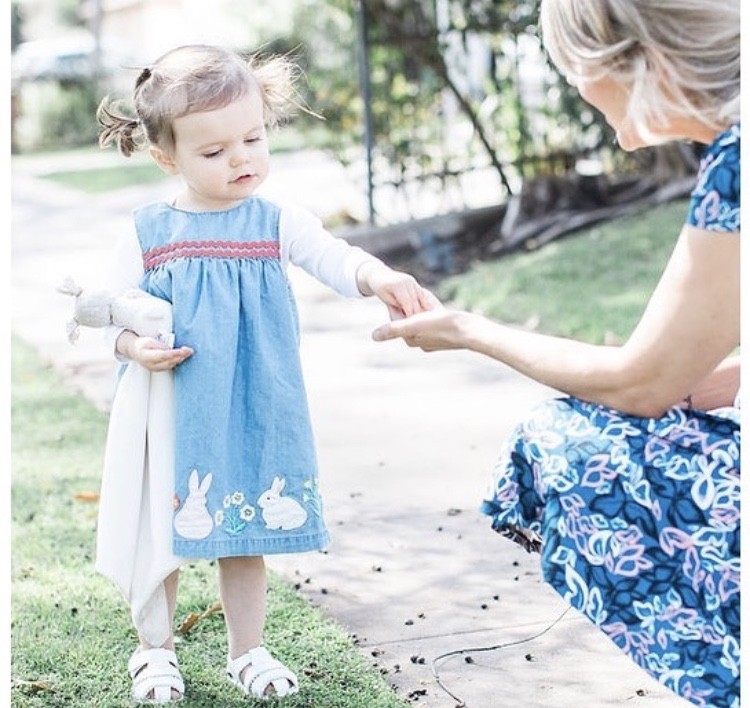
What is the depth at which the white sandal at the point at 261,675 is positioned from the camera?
3.16 meters

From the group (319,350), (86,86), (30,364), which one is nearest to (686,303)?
(319,350)

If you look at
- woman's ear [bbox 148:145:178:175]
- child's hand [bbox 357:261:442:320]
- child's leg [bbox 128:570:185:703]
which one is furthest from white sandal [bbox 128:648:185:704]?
woman's ear [bbox 148:145:178:175]

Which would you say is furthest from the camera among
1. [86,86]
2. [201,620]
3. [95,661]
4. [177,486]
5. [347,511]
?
[86,86]

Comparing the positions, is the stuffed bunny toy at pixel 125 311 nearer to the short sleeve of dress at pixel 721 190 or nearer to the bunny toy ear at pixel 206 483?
the bunny toy ear at pixel 206 483

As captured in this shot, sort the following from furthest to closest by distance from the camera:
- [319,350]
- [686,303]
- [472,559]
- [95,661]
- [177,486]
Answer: [319,350]
[472,559]
[95,661]
[177,486]
[686,303]

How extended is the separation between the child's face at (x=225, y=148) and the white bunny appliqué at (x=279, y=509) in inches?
24.3

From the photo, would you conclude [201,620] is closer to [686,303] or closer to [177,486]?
[177,486]

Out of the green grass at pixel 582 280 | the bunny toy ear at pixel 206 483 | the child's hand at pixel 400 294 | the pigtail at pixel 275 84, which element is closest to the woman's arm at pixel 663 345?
the child's hand at pixel 400 294

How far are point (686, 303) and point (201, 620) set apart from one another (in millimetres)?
1815

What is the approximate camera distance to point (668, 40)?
7.48 feet

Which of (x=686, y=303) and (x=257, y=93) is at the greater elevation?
(x=257, y=93)

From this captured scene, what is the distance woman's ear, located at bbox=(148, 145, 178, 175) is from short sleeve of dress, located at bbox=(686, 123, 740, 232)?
1.29 meters

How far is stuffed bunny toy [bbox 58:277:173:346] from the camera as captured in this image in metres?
3.05

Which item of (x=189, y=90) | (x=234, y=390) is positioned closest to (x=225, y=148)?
(x=189, y=90)
